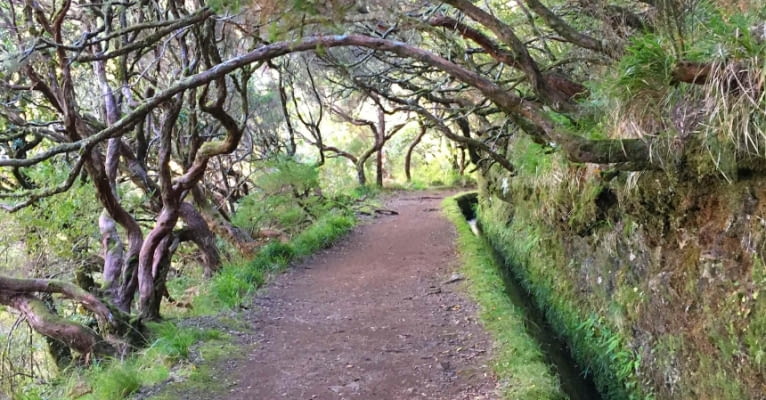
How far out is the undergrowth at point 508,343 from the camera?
4629 mm

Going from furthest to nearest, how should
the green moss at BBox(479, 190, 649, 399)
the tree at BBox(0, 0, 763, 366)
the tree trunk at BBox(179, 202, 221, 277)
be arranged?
the tree trunk at BBox(179, 202, 221, 277)
the green moss at BBox(479, 190, 649, 399)
the tree at BBox(0, 0, 763, 366)

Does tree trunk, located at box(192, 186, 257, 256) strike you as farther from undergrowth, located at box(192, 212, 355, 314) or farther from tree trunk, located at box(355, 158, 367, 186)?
tree trunk, located at box(355, 158, 367, 186)

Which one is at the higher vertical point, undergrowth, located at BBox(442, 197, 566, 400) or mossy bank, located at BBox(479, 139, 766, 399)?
mossy bank, located at BBox(479, 139, 766, 399)

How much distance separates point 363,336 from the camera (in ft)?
20.7

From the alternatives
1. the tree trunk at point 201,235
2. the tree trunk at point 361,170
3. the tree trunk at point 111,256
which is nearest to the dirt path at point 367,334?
the tree trunk at point 201,235

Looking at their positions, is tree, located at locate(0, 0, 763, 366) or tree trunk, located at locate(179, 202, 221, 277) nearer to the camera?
tree, located at locate(0, 0, 763, 366)

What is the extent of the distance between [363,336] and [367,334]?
83 mm

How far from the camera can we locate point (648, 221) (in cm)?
501

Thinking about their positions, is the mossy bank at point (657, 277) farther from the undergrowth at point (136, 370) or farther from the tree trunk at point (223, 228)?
the tree trunk at point (223, 228)

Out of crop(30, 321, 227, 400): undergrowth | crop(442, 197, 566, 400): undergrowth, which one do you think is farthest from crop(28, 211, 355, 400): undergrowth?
crop(442, 197, 566, 400): undergrowth

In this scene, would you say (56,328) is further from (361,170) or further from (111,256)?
(361,170)

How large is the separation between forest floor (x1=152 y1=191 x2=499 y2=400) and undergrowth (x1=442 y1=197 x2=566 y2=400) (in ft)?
0.47

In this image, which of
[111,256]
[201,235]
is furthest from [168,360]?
[201,235]

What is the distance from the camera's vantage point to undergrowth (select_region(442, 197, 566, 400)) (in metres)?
4.63
